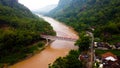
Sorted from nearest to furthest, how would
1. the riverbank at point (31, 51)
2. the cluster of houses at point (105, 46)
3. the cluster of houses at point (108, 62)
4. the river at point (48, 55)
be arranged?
the cluster of houses at point (108, 62) → the river at point (48, 55) → the riverbank at point (31, 51) → the cluster of houses at point (105, 46)

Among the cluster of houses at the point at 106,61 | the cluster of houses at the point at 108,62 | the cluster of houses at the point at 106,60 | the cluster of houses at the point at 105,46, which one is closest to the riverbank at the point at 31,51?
the cluster of houses at the point at 106,60

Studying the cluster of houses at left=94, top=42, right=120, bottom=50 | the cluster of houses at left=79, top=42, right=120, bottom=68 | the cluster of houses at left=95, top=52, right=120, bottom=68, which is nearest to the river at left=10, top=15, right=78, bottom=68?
the cluster of houses at left=94, top=42, right=120, bottom=50

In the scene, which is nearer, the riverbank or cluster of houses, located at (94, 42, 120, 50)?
the riverbank

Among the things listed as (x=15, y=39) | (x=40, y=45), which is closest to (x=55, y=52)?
(x=40, y=45)

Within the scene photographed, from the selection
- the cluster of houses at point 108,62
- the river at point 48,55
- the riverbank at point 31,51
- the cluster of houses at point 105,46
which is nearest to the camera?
the cluster of houses at point 108,62

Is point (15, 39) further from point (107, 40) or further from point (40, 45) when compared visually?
point (107, 40)

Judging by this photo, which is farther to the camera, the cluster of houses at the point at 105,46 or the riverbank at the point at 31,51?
the cluster of houses at the point at 105,46

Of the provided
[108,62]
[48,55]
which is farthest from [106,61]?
[48,55]

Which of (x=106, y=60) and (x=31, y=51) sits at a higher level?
(x=31, y=51)

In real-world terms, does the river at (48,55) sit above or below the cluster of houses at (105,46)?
below

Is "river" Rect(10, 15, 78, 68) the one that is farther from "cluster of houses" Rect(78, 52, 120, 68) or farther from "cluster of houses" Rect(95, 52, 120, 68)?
"cluster of houses" Rect(95, 52, 120, 68)

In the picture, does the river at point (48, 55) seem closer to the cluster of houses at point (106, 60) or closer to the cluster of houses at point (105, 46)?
the cluster of houses at point (105, 46)

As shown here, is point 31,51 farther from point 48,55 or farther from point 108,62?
point 108,62
